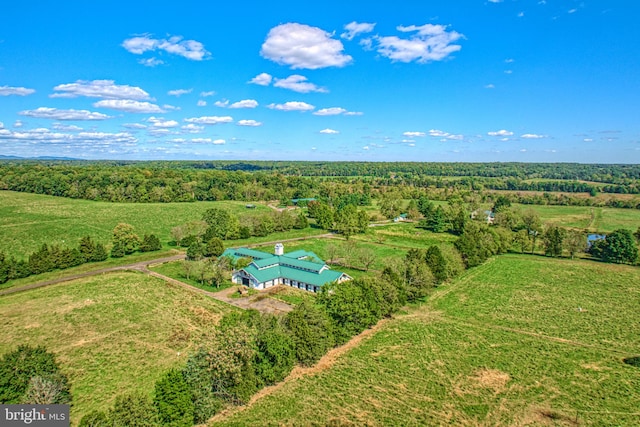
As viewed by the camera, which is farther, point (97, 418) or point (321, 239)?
point (321, 239)

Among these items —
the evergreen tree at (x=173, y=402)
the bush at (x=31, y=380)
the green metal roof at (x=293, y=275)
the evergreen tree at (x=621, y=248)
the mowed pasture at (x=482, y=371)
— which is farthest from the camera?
the evergreen tree at (x=621, y=248)

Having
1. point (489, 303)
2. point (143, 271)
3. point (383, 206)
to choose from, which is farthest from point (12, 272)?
point (383, 206)

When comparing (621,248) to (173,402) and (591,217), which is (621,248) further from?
(173,402)

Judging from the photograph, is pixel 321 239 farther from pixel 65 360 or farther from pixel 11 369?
pixel 11 369

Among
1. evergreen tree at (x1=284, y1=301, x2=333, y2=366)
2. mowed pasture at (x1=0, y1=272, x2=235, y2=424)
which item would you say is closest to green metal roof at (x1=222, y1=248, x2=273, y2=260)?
mowed pasture at (x1=0, y1=272, x2=235, y2=424)

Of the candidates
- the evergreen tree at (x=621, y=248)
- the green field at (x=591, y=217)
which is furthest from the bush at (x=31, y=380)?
the green field at (x=591, y=217)

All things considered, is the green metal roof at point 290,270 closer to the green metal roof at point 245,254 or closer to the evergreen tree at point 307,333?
Result: the green metal roof at point 245,254

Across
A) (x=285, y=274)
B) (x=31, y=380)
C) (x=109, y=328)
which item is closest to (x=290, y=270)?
(x=285, y=274)
